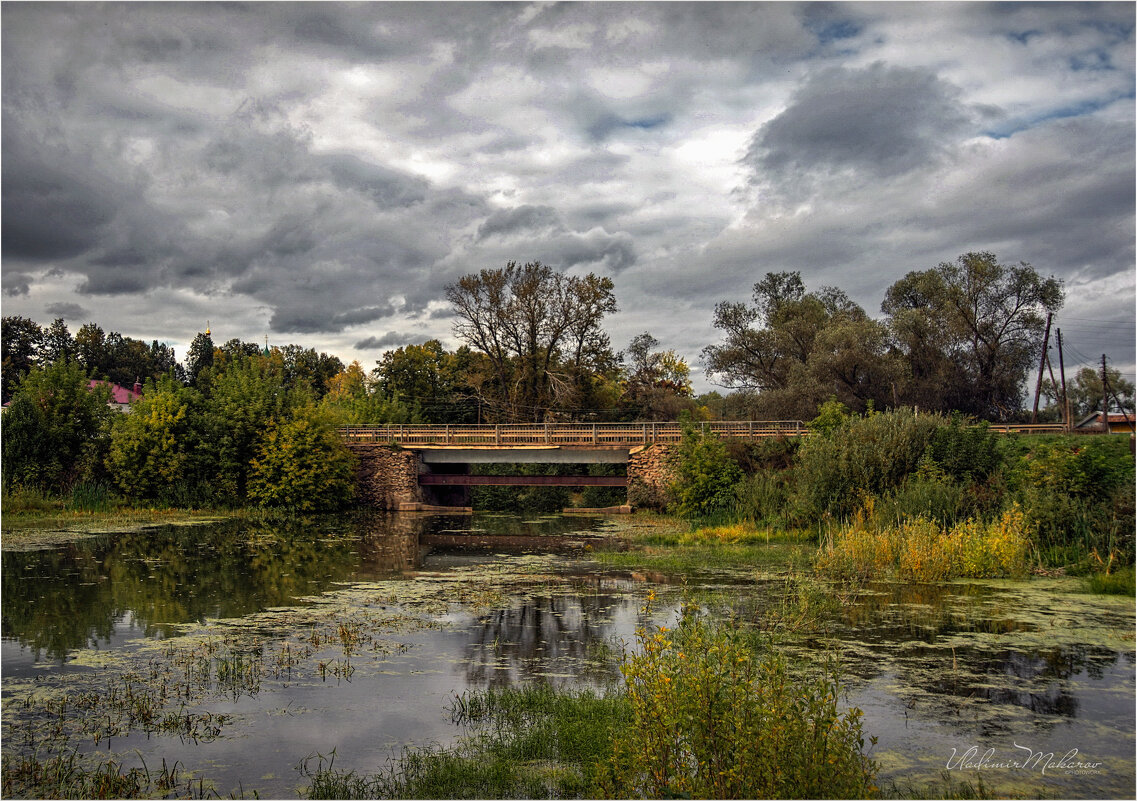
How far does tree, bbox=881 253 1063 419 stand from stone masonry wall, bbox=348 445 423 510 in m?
26.8

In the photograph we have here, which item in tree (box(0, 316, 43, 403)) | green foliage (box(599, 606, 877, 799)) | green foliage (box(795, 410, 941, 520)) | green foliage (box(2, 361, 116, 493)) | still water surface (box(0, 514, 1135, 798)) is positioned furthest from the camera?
tree (box(0, 316, 43, 403))

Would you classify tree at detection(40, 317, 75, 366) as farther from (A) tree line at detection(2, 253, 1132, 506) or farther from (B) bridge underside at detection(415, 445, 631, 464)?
(B) bridge underside at detection(415, 445, 631, 464)

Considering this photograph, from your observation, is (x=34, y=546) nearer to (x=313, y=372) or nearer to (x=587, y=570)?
(x=587, y=570)

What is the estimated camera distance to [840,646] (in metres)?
9.84

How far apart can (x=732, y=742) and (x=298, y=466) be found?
3094 cm

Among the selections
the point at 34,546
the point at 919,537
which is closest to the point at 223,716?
the point at 919,537

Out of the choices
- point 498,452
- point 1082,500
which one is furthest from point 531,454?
point 1082,500

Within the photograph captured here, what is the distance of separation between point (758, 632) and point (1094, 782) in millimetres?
4179

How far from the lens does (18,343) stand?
73375 millimetres

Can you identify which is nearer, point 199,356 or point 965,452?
point 965,452

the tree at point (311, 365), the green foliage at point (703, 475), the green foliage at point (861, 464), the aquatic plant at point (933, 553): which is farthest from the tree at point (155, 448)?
the tree at point (311, 365)

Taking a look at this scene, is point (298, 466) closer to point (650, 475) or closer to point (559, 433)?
point (559, 433)

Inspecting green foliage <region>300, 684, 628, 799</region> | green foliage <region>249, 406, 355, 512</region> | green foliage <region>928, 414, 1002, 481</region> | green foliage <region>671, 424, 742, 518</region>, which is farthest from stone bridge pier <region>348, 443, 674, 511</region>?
green foliage <region>300, 684, 628, 799</region>

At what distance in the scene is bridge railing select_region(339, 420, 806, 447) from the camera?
33438mm
